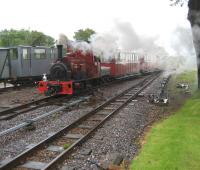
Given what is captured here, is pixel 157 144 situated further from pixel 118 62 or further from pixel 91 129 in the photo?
pixel 118 62

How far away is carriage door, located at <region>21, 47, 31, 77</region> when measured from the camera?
2402 centimetres

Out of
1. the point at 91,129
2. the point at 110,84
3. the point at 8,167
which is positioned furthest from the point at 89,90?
the point at 8,167

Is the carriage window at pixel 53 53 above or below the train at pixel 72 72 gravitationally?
above

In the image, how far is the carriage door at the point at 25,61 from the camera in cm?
2402

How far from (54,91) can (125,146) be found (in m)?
9.15

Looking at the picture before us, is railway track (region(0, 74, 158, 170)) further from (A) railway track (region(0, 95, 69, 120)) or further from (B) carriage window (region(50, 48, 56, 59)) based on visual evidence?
(B) carriage window (region(50, 48, 56, 59))

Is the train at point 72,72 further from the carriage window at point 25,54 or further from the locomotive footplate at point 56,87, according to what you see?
the carriage window at point 25,54

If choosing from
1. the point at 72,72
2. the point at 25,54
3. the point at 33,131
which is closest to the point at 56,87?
the point at 72,72

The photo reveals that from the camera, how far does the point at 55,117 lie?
12.2 metres

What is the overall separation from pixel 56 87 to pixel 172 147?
31.5 feet

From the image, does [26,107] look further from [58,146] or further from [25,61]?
[25,61]

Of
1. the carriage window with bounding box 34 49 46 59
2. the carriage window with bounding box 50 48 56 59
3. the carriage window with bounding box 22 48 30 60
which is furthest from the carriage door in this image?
the carriage window with bounding box 50 48 56 59

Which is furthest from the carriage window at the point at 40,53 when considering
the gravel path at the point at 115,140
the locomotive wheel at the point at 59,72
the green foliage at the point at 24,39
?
the green foliage at the point at 24,39

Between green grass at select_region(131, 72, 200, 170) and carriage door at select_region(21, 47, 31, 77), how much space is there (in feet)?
47.9
